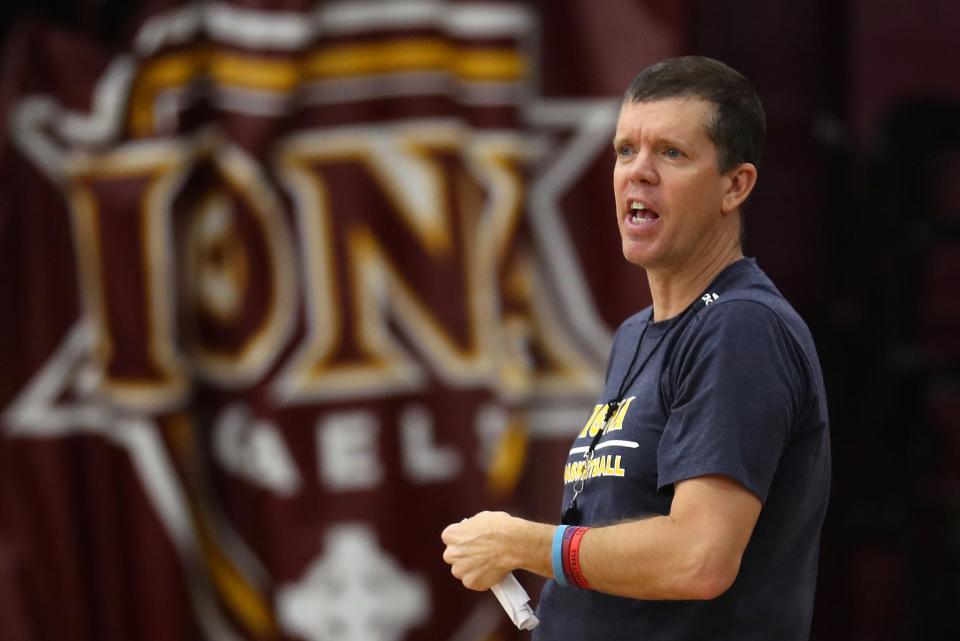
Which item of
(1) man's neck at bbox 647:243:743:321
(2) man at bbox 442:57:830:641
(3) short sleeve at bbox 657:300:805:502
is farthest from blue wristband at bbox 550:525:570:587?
(1) man's neck at bbox 647:243:743:321

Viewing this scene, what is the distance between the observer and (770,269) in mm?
4617

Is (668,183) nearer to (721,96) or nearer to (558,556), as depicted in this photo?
(721,96)

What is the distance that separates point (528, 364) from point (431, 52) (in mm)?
926

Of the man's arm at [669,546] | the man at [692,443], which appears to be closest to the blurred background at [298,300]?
the man at [692,443]

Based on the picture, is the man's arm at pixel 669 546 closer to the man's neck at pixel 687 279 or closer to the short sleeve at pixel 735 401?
the short sleeve at pixel 735 401

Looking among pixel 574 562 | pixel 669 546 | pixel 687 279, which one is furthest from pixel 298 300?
pixel 669 546

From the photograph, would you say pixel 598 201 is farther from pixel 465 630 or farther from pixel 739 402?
pixel 739 402

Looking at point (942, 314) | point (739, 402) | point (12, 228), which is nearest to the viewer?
point (739, 402)

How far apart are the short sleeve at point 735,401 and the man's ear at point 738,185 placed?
6.4 inches

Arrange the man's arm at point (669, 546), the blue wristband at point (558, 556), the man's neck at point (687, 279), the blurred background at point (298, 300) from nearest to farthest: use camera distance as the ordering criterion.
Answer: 1. the man's arm at point (669, 546)
2. the blue wristband at point (558, 556)
3. the man's neck at point (687, 279)
4. the blurred background at point (298, 300)

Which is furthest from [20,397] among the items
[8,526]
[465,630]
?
[465,630]

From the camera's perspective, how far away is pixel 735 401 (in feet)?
5.61

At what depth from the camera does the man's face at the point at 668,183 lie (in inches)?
72.9

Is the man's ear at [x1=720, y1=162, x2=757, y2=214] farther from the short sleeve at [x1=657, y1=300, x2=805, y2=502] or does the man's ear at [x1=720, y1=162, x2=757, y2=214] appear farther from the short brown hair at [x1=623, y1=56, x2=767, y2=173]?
the short sleeve at [x1=657, y1=300, x2=805, y2=502]
